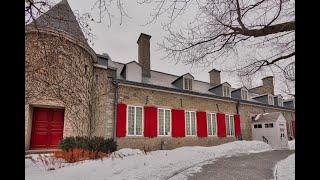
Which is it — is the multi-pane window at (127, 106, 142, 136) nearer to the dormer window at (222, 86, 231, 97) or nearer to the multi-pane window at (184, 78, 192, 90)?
the multi-pane window at (184, 78, 192, 90)

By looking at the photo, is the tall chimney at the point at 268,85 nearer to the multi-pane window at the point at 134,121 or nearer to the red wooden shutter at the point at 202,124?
the red wooden shutter at the point at 202,124

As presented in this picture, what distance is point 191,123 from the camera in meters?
13.8

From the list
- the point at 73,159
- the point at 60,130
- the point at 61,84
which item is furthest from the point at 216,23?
the point at 60,130

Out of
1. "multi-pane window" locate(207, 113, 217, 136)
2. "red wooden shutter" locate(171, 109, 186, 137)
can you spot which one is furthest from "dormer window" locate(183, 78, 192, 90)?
"multi-pane window" locate(207, 113, 217, 136)

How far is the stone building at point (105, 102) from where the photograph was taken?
28.1 ft

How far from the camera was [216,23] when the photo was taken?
204 inches

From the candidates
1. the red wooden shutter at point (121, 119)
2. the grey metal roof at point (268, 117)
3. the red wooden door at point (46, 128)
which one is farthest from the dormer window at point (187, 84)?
the red wooden door at point (46, 128)

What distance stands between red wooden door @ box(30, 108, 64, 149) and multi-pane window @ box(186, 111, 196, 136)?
7.86 m

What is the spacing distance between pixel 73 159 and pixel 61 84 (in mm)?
3656

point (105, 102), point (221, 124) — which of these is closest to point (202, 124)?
point (221, 124)

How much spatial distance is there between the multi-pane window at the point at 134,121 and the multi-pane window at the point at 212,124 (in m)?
5.84

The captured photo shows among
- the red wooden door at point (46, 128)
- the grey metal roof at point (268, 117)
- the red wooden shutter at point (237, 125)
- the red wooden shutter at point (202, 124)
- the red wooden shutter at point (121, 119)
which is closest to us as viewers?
the red wooden door at point (46, 128)
